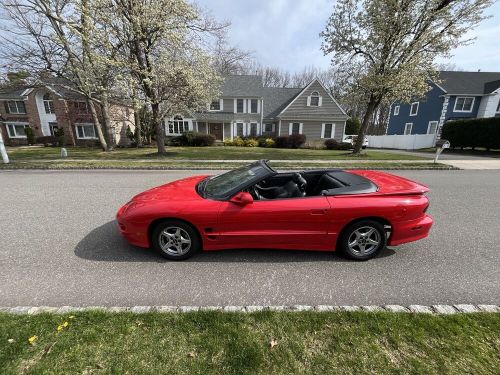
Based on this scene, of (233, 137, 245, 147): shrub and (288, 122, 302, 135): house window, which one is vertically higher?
(288, 122, 302, 135): house window

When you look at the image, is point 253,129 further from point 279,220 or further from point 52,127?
point 279,220

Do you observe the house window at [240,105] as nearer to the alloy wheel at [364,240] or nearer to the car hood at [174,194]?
the car hood at [174,194]

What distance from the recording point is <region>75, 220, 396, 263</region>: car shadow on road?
3.40 meters

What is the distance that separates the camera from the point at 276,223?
323 cm

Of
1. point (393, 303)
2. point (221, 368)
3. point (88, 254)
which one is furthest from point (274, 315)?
point (88, 254)

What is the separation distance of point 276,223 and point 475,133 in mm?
25063

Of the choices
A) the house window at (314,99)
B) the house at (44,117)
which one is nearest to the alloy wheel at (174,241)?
the house window at (314,99)

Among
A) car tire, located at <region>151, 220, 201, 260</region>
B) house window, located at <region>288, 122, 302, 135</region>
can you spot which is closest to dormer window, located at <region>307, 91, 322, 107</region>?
house window, located at <region>288, 122, 302, 135</region>

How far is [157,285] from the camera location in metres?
2.88

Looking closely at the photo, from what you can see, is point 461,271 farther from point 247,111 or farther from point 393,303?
point 247,111

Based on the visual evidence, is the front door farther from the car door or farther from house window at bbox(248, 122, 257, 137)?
the car door

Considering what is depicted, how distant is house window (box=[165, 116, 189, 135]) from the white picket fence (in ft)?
83.5

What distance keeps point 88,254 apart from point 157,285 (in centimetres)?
146

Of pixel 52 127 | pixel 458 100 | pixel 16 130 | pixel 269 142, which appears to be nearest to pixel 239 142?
pixel 269 142
